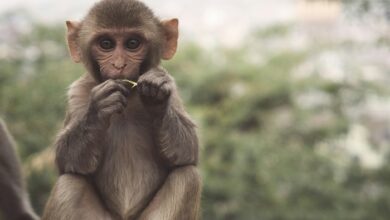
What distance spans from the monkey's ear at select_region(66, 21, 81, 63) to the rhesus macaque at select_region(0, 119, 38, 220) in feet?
6.44

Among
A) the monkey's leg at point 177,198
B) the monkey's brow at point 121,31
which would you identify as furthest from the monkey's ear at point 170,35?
the monkey's leg at point 177,198

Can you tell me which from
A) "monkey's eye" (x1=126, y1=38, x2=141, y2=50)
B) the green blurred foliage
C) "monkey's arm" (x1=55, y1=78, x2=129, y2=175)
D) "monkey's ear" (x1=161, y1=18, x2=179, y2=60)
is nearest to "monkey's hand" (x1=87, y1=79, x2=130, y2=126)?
"monkey's arm" (x1=55, y1=78, x2=129, y2=175)

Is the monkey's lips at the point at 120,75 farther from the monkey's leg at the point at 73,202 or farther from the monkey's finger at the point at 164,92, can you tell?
the monkey's leg at the point at 73,202

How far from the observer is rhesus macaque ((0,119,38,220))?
6.32m

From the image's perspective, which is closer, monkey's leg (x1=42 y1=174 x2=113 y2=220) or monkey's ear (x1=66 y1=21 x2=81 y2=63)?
monkey's leg (x1=42 y1=174 x2=113 y2=220)

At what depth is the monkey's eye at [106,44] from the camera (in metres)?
4.28

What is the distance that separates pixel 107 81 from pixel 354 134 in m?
11.8

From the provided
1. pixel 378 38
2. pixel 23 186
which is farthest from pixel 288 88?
pixel 23 186

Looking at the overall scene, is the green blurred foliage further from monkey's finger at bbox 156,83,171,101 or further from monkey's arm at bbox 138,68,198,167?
monkey's finger at bbox 156,83,171,101

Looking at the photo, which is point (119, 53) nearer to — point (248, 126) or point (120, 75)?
point (120, 75)

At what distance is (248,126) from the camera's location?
16234 mm

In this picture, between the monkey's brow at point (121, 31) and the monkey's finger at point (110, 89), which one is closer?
the monkey's finger at point (110, 89)

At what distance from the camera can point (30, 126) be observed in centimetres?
1172

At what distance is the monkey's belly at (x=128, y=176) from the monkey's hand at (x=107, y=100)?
11.5 inches
